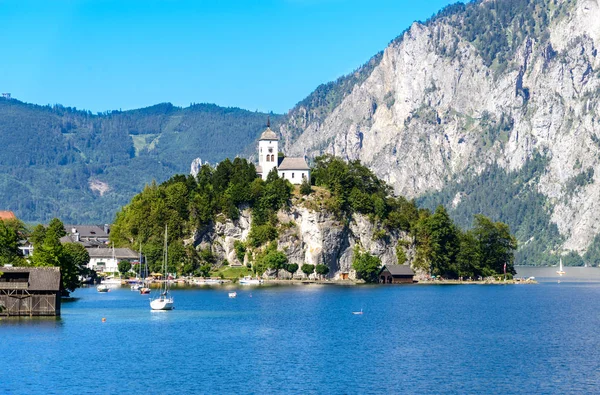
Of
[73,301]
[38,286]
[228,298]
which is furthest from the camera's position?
[228,298]

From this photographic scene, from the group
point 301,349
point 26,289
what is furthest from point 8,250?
point 301,349

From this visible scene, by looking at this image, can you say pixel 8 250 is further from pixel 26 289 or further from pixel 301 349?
pixel 301 349

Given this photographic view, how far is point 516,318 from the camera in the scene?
134 meters

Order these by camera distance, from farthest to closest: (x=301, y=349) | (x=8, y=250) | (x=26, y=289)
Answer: (x=8, y=250) < (x=26, y=289) < (x=301, y=349)

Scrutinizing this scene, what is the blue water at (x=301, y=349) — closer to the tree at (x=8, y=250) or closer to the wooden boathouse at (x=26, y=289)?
the wooden boathouse at (x=26, y=289)

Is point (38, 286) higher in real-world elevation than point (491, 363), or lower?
higher

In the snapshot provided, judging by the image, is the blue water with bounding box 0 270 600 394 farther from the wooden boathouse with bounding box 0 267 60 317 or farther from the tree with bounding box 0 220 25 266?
the tree with bounding box 0 220 25 266

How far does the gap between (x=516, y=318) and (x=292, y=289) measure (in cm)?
6279

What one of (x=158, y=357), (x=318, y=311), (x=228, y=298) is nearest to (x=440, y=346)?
(x=158, y=357)

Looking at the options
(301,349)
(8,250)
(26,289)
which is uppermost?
(8,250)

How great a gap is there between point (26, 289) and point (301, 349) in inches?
1426

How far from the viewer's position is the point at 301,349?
9881cm

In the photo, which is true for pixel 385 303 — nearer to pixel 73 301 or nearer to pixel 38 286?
pixel 73 301

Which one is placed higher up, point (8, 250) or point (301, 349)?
point (8, 250)
